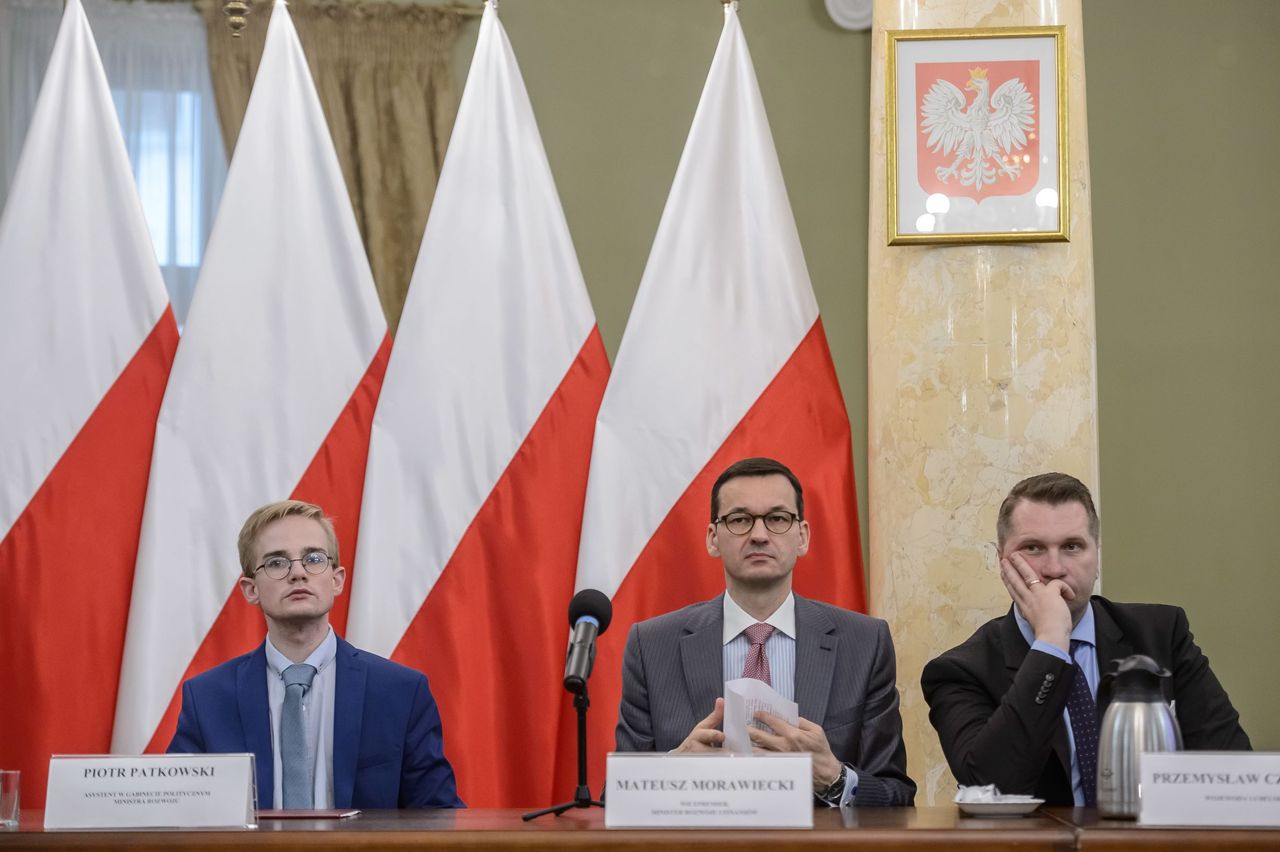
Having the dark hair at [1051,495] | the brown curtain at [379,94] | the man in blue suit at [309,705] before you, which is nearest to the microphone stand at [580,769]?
the man in blue suit at [309,705]

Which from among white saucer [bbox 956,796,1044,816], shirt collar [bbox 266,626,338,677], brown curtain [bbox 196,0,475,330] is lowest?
white saucer [bbox 956,796,1044,816]

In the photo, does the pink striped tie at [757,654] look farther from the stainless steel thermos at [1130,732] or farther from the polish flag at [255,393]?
the polish flag at [255,393]

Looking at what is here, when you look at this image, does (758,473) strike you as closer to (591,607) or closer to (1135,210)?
(591,607)

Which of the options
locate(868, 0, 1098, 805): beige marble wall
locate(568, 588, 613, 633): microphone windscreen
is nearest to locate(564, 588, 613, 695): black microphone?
locate(568, 588, 613, 633): microphone windscreen

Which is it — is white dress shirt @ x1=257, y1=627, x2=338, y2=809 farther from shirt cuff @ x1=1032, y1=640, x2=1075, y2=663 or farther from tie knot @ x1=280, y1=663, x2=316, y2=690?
shirt cuff @ x1=1032, y1=640, x2=1075, y2=663

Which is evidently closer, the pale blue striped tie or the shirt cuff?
the shirt cuff

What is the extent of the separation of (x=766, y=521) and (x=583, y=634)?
823 millimetres

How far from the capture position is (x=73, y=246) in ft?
12.2

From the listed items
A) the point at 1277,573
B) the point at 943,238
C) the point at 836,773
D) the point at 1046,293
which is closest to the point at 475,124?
the point at 943,238

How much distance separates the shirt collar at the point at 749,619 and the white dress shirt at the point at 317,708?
2.73ft

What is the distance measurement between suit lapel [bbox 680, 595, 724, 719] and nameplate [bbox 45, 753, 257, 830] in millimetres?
1028

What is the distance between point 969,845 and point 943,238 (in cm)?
196

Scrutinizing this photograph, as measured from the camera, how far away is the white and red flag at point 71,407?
350 centimetres

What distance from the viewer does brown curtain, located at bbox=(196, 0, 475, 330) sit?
5301 mm
